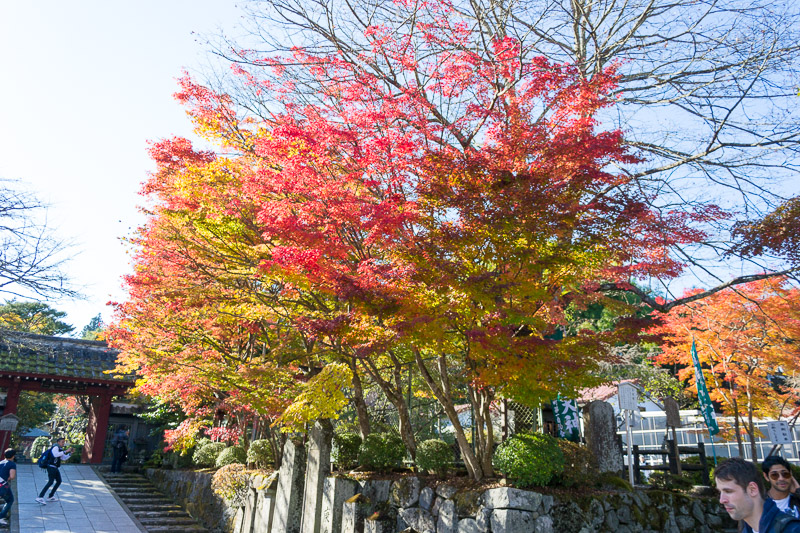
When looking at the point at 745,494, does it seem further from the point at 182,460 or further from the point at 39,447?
the point at 39,447

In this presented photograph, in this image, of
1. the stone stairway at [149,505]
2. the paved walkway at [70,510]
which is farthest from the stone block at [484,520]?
the stone stairway at [149,505]

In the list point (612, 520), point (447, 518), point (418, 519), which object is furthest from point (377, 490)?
point (612, 520)

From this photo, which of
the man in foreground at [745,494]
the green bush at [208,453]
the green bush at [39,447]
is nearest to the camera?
the man in foreground at [745,494]

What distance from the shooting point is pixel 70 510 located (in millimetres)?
11898

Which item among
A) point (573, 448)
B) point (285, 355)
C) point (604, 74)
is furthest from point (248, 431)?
point (604, 74)

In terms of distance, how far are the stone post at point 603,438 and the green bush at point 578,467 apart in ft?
1.04

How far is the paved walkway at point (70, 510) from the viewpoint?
10.5 m

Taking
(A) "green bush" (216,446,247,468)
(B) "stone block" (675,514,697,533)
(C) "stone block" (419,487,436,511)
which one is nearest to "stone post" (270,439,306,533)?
(C) "stone block" (419,487,436,511)

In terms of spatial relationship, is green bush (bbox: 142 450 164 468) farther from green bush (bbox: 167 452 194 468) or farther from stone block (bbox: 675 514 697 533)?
stone block (bbox: 675 514 697 533)

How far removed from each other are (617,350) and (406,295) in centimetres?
1859

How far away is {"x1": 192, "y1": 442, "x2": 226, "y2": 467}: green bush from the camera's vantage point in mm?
15141

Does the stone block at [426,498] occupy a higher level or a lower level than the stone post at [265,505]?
higher

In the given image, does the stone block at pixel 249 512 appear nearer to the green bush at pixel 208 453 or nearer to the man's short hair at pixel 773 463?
the green bush at pixel 208 453

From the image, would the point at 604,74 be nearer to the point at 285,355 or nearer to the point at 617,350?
the point at 285,355
